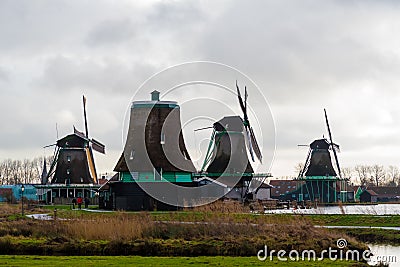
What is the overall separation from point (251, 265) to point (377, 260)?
4303 millimetres

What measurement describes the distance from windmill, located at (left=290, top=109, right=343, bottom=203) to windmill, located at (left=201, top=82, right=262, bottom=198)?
2192 centimetres

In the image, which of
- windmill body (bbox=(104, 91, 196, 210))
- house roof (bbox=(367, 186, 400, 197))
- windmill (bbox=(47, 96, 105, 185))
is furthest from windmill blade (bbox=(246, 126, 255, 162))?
house roof (bbox=(367, 186, 400, 197))

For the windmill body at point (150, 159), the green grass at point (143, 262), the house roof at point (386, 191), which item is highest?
the windmill body at point (150, 159)

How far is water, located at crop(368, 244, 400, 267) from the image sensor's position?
61.2 ft

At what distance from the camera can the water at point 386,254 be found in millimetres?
18656

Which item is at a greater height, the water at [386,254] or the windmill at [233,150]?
the windmill at [233,150]

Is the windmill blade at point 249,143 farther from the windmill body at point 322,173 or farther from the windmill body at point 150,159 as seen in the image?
the windmill body at point 322,173

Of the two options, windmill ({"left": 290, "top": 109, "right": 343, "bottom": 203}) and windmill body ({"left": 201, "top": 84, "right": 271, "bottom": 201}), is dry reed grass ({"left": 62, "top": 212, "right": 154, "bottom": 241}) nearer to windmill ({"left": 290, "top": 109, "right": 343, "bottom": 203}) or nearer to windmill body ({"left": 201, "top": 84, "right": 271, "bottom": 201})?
windmill body ({"left": 201, "top": 84, "right": 271, "bottom": 201})

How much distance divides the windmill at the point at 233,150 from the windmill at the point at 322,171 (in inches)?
863

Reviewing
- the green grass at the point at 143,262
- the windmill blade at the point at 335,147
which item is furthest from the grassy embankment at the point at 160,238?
the windmill blade at the point at 335,147

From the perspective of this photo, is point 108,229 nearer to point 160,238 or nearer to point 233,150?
point 160,238

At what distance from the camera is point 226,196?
4666 centimetres

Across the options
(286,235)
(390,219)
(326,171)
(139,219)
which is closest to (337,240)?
(286,235)

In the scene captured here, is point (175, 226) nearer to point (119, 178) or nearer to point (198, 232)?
point (198, 232)
